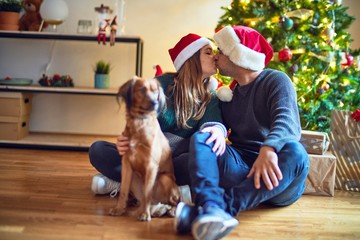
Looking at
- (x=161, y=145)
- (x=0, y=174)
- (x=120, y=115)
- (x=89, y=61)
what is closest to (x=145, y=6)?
(x=89, y=61)

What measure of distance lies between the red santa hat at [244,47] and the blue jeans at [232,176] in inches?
16.9

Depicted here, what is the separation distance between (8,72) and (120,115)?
1082mm

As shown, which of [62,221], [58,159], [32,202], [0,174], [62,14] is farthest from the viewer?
[62,14]

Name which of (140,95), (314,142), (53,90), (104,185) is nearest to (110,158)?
(104,185)

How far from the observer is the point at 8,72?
370 cm

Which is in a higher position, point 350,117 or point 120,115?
point 350,117

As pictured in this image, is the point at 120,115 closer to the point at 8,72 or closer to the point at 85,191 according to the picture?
the point at 8,72

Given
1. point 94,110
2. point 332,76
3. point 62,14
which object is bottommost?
point 94,110

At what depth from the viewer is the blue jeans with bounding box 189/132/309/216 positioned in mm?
1588

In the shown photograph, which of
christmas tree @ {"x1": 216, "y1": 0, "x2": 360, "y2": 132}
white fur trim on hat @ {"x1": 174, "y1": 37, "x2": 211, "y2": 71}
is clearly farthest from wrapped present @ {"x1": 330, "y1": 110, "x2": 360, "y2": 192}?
white fur trim on hat @ {"x1": 174, "y1": 37, "x2": 211, "y2": 71}

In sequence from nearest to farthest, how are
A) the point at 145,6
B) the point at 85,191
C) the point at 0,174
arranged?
the point at 85,191
the point at 0,174
the point at 145,6

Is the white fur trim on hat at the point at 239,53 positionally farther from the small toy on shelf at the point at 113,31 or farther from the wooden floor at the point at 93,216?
the small toy on shelf at the point at 113,31

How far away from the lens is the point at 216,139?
1.77 meters

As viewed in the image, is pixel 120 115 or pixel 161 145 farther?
pixel 120 115
